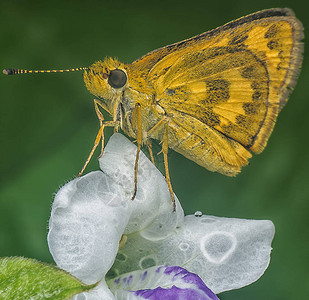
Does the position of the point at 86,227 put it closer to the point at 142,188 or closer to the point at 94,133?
the point at 142,188

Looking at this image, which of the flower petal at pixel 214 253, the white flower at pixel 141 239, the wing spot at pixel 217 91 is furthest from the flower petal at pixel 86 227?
the wing spot at pixel 217 91

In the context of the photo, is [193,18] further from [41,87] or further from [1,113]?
[1,113]

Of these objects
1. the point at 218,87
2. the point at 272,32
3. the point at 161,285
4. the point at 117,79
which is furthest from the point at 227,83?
the point at 161,285

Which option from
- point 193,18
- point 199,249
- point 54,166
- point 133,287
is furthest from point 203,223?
point 193,18

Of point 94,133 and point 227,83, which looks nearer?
point 227,83

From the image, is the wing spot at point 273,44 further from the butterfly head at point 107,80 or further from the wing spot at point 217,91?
the butterfly head at point 107,80

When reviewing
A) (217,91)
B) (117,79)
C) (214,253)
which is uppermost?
(117,79)
